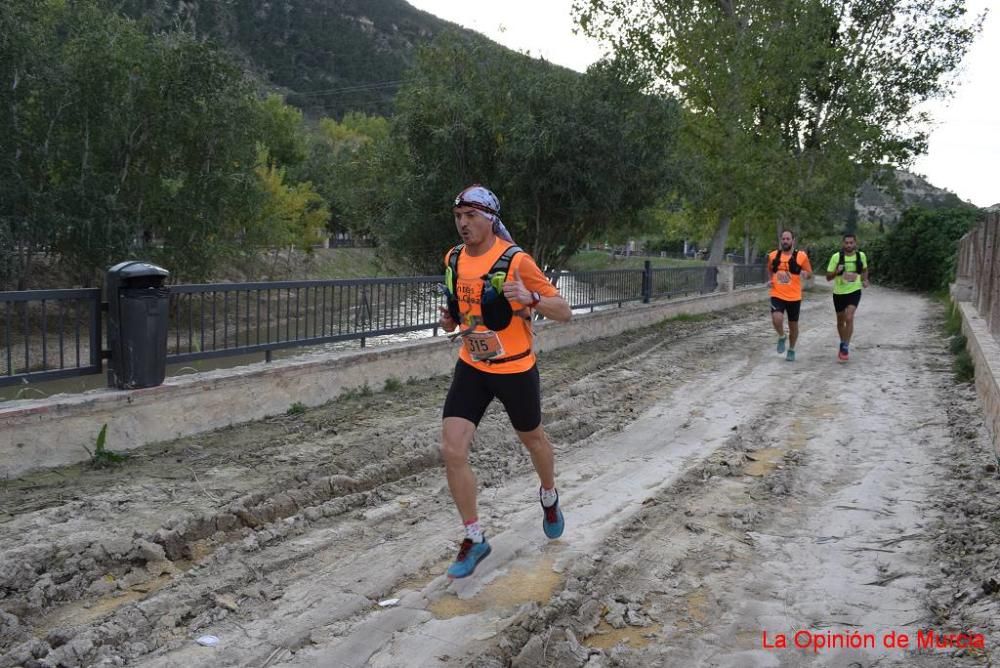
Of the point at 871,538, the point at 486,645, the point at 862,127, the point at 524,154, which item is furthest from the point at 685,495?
the point at 862,127

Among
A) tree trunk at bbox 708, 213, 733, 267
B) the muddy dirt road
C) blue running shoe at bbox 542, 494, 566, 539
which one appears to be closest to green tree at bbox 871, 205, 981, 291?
tree trunk at bbox 708, 213, 733, 267

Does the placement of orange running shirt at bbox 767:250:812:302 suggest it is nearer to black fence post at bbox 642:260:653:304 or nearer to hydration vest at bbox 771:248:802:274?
hydration vest at bbox 771:248:802:274

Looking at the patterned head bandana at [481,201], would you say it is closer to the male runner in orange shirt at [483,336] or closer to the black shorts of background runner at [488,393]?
the male runner in orange shirt at [483,336]

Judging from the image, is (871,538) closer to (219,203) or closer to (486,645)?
(486,645)

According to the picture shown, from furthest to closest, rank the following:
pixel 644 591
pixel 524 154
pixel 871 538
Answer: pixel 524 154 < pixel 871 538 < pixel 644 591

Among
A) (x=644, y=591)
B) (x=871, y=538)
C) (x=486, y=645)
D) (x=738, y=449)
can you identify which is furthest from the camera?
(x=738, y=449)

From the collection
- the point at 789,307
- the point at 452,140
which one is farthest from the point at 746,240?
the point at 789,307

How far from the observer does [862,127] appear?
30.1 m

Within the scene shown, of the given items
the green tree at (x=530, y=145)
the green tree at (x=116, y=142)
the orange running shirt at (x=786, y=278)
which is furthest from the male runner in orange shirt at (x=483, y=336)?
the green tree at (x=116, y=142)

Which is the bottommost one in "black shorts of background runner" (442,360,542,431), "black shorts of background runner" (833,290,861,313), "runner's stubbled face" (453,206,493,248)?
"black shorts of background runner" (442,360,542,431)

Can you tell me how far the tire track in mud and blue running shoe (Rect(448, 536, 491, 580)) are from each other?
0.31 metres

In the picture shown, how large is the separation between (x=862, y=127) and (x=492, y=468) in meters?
28.9

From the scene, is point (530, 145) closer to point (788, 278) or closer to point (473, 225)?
point (788, 278)

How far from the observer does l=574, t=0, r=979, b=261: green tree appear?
23.8 m
